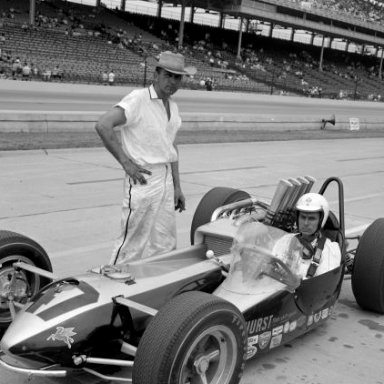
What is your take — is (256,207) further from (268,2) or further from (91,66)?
(268,2)

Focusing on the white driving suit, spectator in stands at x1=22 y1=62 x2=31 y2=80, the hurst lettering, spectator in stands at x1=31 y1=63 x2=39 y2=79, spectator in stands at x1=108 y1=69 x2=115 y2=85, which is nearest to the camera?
the hurst lettering

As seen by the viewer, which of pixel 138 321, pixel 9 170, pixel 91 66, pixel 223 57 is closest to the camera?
pixel 138 321

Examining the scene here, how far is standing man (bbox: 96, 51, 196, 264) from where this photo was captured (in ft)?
13.6

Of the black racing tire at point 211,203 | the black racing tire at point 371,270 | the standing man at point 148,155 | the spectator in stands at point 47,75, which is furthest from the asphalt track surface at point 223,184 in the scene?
the spectator in stands at point 47,75

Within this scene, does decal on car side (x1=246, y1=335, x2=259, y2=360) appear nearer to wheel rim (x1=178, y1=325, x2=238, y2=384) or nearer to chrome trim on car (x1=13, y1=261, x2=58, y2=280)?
wheel rim (x1=178, y1=325, x2=238, y2=384)

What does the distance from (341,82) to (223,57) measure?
50.1 ft

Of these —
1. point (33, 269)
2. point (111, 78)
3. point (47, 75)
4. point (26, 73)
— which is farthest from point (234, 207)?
point (111, 78)

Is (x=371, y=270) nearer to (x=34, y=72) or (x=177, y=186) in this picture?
(x=177, y=186)

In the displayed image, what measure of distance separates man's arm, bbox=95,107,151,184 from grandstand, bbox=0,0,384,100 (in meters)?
18.9

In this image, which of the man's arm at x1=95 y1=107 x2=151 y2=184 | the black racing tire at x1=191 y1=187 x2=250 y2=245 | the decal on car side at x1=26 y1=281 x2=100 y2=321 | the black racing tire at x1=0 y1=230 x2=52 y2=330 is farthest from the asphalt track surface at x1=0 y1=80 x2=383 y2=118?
the decal on car side at x1=26 y1=281 x2=100 y2=321

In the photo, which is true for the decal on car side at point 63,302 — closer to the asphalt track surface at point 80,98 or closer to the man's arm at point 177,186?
the man's arm at point 177,186

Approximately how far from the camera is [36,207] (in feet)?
25.3

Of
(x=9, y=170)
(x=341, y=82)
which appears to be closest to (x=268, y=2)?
(x=341, y=82)

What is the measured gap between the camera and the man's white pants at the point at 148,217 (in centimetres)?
434
